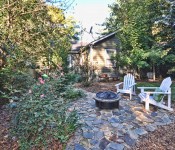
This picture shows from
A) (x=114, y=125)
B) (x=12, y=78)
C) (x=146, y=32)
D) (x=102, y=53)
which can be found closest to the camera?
(x=114, y=125)

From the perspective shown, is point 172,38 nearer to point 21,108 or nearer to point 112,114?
point 112,114

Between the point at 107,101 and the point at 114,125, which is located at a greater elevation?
the point at 107,101

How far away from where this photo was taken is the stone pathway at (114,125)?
13.7 ft

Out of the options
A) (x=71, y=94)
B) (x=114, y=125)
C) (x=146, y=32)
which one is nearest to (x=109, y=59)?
(x=146, y=32)

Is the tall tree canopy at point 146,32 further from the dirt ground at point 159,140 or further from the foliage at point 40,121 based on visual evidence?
the foliage at point 40,121

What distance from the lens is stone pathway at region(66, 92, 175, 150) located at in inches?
164

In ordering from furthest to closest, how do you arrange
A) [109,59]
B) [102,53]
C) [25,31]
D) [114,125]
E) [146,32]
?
[109,59]
[102,53]
[146,32]
[25,31]
[114,125]

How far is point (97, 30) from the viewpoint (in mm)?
26078

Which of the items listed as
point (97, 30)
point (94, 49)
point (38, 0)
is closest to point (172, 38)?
point (94, 49)

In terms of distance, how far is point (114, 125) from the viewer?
16.4ft

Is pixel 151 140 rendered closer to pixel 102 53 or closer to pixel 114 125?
pixel 114 125

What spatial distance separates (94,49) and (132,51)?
3.39m

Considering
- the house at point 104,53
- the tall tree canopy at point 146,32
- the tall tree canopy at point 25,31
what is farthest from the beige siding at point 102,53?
the tall tree canopy at point 25,31

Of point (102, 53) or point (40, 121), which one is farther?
point (102, 53)
